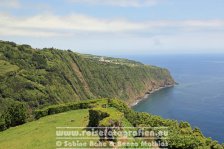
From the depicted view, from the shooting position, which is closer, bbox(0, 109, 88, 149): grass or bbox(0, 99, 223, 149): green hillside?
bbox(0, 99, 223, 149): green hillside

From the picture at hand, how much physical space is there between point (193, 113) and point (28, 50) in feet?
339

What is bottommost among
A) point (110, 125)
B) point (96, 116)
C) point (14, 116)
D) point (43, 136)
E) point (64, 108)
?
point (14, 116)

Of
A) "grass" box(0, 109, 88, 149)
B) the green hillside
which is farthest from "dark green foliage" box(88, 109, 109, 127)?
"grass" box(0, 109, 88, 149)

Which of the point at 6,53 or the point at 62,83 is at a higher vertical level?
the point at 6,53

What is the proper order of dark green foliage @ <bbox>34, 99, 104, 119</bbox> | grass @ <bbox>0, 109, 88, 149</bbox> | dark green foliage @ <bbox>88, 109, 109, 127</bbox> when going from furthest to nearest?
dark green foliage @ <bbox>34, 99, 104, 119</bbox>, grass @ <bbox>0, 109, 88, 149</bbox>, dark green foliage @ <bbox>88, 109, 109, 127</bbox>

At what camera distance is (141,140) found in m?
42.6

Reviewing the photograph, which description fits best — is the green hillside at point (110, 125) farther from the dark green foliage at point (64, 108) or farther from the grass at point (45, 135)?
the dark green foliage at point (64, 108)

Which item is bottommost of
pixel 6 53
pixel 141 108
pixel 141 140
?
pixel 141 108

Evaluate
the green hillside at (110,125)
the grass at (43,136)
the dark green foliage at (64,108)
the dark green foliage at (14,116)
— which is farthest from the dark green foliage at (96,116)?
the dark green foliage at (14,116)

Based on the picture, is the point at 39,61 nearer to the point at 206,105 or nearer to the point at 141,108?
the point at 141,108

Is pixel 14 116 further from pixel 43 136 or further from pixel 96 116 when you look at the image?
pixel 96 116

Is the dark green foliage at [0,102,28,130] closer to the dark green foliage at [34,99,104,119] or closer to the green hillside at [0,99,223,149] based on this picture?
the dark green foliage at [34,99,104,119]

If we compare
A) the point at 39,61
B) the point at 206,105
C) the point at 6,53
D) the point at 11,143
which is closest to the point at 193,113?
the point at 206,105

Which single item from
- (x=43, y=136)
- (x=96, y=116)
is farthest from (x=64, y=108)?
(x=96, y=116)
